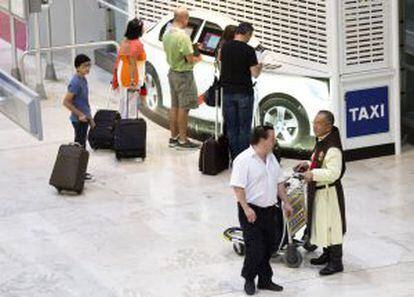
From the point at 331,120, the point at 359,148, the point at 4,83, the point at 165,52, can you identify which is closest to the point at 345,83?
the point at 359,148

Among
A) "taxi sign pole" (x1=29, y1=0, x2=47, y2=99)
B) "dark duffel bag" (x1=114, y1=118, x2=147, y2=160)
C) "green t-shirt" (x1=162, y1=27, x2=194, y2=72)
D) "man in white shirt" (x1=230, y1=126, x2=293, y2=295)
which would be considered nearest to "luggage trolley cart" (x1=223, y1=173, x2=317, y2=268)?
"man in white shirt" (x1=230, y1=126, x2=293, y2=295)

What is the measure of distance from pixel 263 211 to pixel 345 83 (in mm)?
4160

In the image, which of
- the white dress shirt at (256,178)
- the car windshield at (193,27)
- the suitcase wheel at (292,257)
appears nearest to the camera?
the white dress shirt at (256,178)

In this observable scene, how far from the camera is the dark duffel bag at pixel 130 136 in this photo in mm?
13797

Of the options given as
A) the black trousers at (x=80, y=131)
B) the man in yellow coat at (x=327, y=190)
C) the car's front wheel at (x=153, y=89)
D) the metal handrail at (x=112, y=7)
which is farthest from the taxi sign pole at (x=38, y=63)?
the man in yellow coat at (x=327, y=190)

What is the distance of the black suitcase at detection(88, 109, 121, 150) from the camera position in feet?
47.0

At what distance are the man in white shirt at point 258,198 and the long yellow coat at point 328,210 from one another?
13.2 inches

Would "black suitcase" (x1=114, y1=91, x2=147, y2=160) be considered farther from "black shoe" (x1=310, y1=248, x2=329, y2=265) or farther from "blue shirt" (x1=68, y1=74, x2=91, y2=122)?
"black shoe" (x1=310, y1=248, x2=329, y2=265)

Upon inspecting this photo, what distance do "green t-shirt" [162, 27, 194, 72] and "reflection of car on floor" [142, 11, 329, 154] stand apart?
55 cm

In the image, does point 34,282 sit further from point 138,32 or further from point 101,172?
Answer: point 138,32

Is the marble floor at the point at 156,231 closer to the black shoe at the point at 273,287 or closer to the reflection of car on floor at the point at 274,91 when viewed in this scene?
the black shoe at the point at 273,287

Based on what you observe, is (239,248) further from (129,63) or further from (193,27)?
(193,27)

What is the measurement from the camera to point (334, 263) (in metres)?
10.3

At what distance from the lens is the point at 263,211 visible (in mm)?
9641
